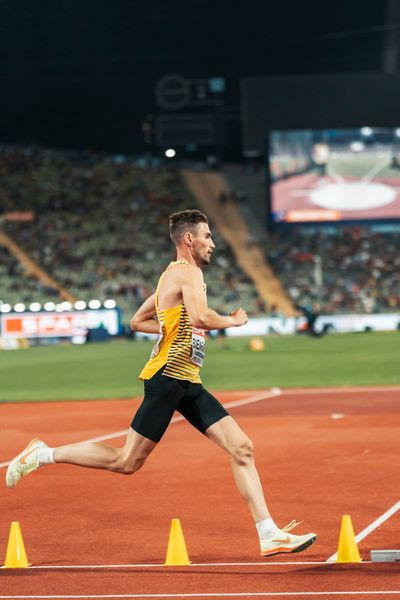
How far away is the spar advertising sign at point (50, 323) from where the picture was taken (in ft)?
173

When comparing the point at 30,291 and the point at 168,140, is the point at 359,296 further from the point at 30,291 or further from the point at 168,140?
the point at 168,140

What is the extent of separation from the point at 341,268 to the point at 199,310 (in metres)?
57.3

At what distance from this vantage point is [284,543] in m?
7.52

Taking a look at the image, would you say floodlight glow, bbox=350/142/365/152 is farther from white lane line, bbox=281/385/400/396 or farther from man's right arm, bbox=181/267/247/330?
man's right arm, bbox=181/267/247/330

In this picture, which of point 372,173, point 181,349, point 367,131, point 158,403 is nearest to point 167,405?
point 158,403

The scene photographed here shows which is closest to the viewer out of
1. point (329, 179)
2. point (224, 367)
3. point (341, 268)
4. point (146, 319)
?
point (146, 319)

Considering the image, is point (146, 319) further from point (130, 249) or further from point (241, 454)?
point (130, 249)

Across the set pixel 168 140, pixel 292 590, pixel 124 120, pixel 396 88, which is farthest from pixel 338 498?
pixel 124 120

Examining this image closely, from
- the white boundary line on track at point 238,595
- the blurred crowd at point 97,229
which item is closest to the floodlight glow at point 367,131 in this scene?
the blurred crowd at point 97,229

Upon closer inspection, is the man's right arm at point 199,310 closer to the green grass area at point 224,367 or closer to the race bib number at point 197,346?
the race bib number at point 197,346

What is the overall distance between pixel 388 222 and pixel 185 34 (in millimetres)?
17697

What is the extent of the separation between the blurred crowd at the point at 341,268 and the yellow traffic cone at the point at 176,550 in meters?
50.1

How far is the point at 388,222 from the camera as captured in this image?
192 ft

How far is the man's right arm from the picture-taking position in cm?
740
